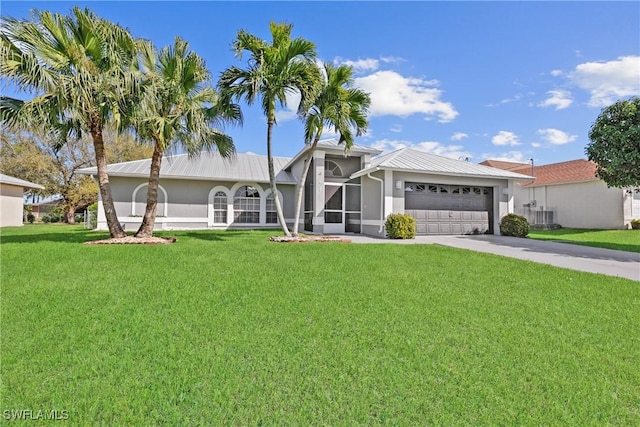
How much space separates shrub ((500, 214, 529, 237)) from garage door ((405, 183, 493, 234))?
0.75 m

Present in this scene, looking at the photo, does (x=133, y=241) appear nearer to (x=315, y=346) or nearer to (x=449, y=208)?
(x=315, y=346)

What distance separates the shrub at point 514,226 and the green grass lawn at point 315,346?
904 centimetres

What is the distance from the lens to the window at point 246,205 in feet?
61.3

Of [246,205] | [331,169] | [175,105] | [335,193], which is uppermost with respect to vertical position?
[175,105]

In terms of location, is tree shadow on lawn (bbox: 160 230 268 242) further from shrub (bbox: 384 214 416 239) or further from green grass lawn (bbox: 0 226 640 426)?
shrub (bbox: 384 214 416 239)

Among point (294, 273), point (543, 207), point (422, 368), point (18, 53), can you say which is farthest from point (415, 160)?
point (543, 207)

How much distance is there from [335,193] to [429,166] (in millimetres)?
4749

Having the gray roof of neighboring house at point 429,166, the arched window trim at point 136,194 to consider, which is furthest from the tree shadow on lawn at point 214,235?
the gray roof of neighboring house at point 429,166

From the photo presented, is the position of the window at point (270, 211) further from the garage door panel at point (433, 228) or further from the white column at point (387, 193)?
the garage door panel at point (433, 228)

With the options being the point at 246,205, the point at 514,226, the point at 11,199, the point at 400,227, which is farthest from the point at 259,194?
the point at 11,199

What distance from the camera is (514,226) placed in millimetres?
15141

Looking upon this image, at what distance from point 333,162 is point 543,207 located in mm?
19431

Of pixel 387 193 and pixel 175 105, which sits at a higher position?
pixel 175 105

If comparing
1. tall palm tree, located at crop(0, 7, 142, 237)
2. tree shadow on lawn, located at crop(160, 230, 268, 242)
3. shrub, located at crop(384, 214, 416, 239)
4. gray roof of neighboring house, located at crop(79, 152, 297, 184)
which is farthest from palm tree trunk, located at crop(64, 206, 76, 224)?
shrub, located at crop(384, 214, 416, 239)
